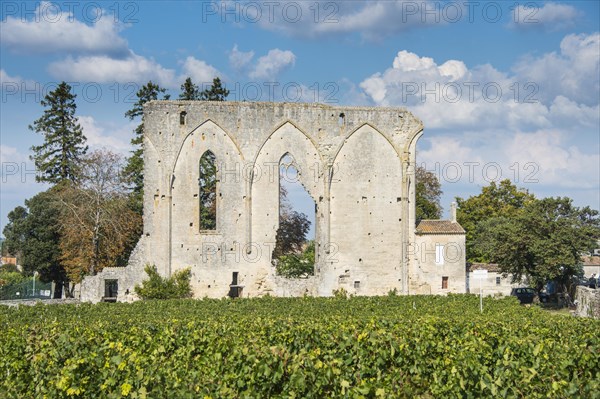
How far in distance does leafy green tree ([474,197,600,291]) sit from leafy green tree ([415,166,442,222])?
15741 millimetres

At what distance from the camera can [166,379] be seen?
10594mm

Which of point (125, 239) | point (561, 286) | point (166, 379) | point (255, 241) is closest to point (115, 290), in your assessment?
point (125, 239)

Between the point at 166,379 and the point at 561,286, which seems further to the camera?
the point at 561,286

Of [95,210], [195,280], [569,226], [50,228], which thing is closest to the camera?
[195,280]

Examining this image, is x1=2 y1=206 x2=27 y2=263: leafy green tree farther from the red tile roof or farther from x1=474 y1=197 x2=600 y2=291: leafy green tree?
x1=474 y1=197 x2=600 y2=291: leafy green tree

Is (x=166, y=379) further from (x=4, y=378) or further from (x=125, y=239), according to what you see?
(x=125, y=239)

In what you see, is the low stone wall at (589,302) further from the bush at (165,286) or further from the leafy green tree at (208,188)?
the leafy green tree at (208,188)

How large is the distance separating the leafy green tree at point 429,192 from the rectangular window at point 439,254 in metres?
19.4

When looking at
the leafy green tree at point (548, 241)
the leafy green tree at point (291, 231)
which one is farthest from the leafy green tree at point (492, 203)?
the leafy green tree at point (548, 241)

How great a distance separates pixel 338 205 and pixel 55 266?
20.3 metres

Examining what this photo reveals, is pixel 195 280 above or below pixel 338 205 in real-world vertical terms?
below

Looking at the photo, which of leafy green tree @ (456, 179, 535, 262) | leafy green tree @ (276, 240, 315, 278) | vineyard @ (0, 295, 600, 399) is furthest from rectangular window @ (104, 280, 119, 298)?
leafy green tree @ (456, 179, 535, 262)

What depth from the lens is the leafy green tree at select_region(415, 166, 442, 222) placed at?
52.7 meters

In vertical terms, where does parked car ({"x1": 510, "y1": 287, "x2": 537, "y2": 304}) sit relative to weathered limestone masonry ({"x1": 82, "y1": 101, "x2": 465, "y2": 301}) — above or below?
below
